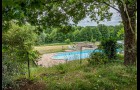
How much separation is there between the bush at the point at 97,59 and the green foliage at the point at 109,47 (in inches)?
23.2

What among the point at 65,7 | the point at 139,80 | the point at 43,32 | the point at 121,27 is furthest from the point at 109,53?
the point at 139,80

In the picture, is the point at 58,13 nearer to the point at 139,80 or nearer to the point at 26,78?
the point at 26,78

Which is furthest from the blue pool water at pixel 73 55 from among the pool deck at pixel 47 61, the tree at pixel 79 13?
the tree at pixel 79 13

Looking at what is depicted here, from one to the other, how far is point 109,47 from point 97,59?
1.07 m

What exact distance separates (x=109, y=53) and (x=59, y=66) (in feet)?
7.83

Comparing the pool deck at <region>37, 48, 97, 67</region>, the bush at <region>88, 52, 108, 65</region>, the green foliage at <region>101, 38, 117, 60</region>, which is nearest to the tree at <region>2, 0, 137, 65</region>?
the bush at <region>88, 52, 108, 65</region>

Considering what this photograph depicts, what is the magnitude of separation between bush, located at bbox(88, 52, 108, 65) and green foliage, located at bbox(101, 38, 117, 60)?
23.2 inches

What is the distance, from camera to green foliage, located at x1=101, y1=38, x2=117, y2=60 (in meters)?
8.05

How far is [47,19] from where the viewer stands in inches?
166

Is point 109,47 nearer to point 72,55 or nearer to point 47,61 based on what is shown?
point 72,55

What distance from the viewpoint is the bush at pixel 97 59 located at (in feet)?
23.3

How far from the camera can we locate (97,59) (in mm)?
7242

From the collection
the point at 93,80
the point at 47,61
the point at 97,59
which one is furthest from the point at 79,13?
the point at 47,61

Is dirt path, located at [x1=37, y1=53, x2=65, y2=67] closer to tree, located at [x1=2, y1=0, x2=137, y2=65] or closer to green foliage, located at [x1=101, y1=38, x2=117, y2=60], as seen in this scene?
green foliage, located at [x1=101, y1=38, x2=117, y2=60]
